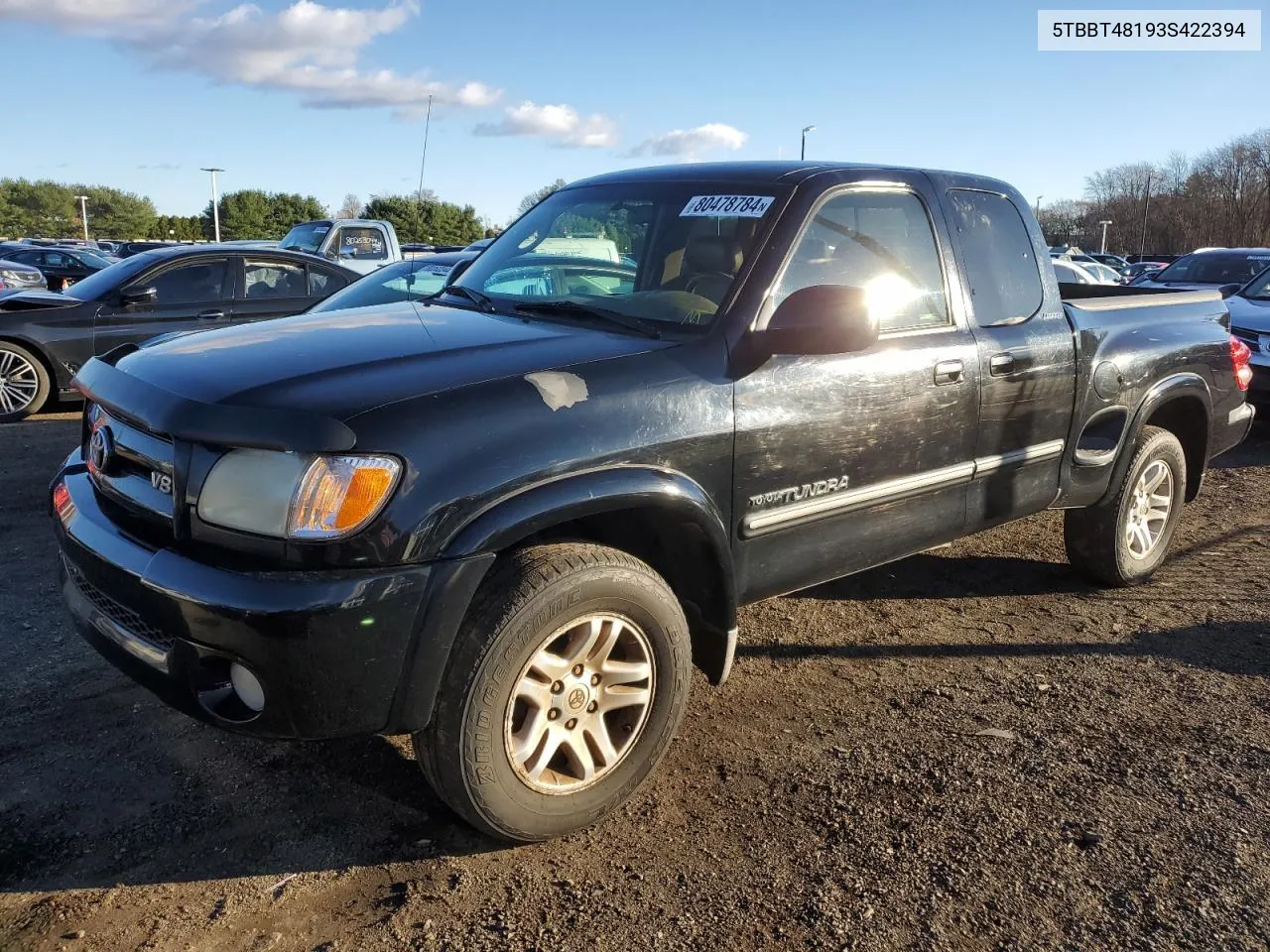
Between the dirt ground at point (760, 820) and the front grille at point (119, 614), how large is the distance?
66cm

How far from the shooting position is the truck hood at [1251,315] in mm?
9258

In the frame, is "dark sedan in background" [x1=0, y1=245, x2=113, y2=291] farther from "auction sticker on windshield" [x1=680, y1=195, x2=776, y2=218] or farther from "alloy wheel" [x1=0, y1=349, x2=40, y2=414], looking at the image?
"auction sticker on windshield" [x1=680, y1=195, x2=776, y2=218]

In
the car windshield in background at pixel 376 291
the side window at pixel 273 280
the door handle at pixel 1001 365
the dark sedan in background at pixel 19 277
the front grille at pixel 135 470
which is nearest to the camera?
the front grille at pixel 135 470

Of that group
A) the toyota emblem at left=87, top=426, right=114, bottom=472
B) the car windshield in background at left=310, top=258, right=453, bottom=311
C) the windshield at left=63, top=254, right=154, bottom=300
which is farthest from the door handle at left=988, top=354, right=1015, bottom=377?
the windshield at left=63, top=254, right=154, bottom=300

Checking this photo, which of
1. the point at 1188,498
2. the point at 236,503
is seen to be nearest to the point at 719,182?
the point at 236,503

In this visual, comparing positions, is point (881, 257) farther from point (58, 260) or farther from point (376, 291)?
point (58, 260)

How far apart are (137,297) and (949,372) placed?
25.6 feet

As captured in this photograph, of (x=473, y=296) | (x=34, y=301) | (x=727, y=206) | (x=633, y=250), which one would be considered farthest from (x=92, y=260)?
(x=727, y=206)

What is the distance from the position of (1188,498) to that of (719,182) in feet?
11.3

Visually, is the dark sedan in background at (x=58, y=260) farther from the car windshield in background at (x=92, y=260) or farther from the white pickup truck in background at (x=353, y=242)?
the white pickup truck in background at (x=353, y=242)

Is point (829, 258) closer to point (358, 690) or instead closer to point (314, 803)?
point (358, 690)

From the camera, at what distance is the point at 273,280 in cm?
941

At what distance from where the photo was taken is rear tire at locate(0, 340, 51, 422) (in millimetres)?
8445

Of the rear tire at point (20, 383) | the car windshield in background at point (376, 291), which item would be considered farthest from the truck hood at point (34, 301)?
the car windshield in background at point (376, 291)
